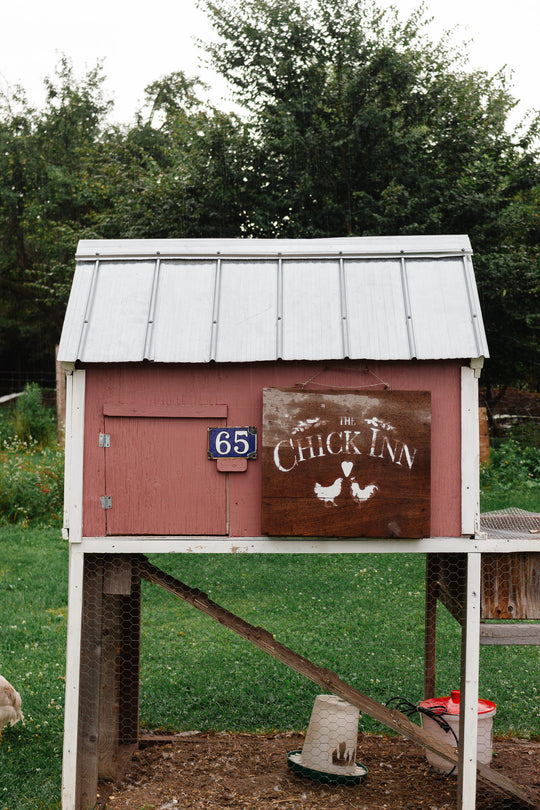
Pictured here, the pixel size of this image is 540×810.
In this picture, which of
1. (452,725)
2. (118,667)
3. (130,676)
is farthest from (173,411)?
(452,725)

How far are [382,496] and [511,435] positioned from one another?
1049 centimetres

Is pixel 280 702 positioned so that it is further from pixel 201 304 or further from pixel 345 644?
pixel 201 304

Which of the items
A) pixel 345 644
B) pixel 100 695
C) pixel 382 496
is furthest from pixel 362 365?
pixel 345 644

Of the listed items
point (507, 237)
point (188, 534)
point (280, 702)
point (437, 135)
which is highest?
point (437, 135)

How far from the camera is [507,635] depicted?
425cm

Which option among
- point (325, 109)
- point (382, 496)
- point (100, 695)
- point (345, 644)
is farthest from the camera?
point (325, 109)

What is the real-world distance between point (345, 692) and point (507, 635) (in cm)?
94

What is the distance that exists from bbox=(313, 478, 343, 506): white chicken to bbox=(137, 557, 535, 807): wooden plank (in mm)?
902

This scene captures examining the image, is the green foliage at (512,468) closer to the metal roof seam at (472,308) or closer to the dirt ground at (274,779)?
the dirt ground at (274,779)

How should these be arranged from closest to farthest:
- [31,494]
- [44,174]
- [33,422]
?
1. [31,494]
2. [33,422]
3. [44,174]

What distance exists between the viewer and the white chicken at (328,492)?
12.3ft

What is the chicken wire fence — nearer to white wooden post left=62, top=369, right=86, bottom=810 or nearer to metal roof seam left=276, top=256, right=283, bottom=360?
white wooden post left=62, top=369, right=86, bottom=810

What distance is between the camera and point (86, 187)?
15141 millimetres

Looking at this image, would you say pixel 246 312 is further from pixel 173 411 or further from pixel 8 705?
pixel 8 705
